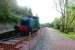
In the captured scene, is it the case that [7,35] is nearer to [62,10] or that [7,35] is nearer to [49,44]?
[49,44]

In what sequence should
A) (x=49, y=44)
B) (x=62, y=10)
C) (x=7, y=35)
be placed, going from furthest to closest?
(x=62, y=10), (x=49, y=44), (x=7, y=35)

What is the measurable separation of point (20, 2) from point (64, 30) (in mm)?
15890

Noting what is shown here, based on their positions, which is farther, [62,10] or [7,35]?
[62,10]

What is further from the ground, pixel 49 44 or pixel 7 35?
pixel 7 35

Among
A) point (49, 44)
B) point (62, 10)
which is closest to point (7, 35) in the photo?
point (49, 44)

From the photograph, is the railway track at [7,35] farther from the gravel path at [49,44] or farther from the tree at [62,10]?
the tree at [62,10]

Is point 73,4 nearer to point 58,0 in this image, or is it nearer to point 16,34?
point 58,0

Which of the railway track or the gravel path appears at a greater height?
the railway track

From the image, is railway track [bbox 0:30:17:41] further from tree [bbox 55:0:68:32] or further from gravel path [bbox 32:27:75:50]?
tree [bbox 55:0:68:32]

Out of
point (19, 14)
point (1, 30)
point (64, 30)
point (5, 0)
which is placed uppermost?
point (5, 0)

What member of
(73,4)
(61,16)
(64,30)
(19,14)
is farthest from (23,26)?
(64,30)

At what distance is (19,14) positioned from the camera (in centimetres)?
286

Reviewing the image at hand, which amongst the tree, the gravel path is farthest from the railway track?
the tree

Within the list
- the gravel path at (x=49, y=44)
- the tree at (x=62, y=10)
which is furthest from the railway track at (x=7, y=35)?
the tree at (x=62, y=10)
